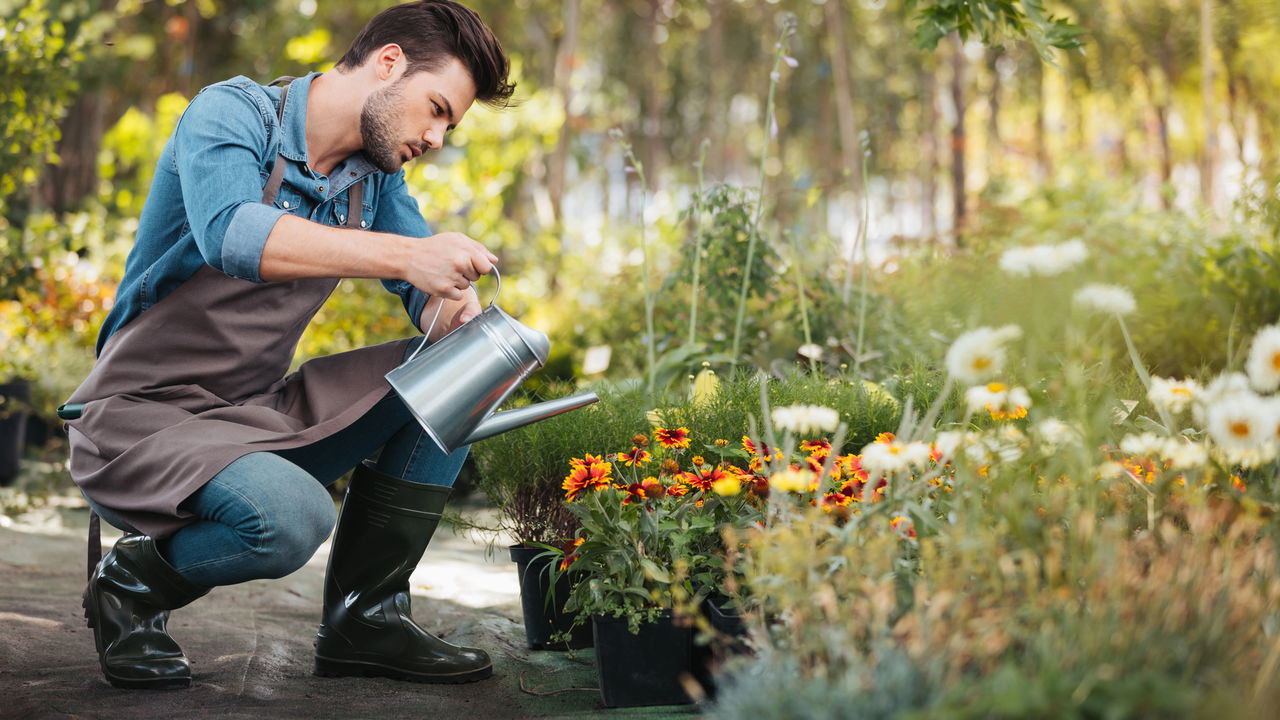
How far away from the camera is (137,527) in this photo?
2.05 metres

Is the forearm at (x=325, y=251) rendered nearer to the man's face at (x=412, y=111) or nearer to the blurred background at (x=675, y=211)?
the man's face at (x=412, y=111)

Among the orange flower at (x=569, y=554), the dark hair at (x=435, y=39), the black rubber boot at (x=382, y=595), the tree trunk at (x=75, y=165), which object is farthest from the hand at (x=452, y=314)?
the tree trunk at (x=75, y=165)

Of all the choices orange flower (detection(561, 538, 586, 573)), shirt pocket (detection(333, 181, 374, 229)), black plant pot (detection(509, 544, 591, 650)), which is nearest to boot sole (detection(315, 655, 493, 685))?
black plant pot (detection(509, 544, 591, 650))

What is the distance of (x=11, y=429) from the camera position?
5.06 meters

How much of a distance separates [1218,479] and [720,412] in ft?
3.82

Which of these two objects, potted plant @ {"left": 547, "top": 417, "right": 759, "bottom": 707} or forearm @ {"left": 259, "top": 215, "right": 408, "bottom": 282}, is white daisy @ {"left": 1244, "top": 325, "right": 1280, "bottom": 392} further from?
forearm @ {"left": 259, "top": 215, "right": 408, "bottom": 282}

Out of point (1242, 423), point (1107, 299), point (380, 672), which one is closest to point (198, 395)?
point (380, 672)

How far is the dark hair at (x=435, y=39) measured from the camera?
2.21m

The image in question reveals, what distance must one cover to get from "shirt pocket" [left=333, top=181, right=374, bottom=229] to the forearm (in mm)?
485

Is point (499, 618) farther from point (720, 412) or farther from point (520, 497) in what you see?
point (720, 412)

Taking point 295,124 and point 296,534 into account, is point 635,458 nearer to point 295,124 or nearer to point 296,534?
point 296,534

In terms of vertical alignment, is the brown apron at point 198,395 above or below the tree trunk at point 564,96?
below

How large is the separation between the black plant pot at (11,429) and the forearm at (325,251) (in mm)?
3776

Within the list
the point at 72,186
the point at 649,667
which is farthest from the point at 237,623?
the point at 72,186
